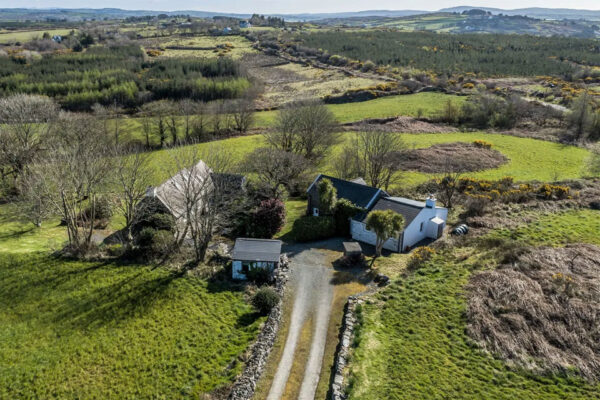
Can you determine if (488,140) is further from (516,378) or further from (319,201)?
(516,378)

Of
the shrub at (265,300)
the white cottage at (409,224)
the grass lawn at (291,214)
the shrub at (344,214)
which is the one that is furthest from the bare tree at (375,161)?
the shrub at (265,300)

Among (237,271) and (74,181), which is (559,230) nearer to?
(237,271)

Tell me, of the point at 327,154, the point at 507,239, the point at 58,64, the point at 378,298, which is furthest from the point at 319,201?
the point at 58,64

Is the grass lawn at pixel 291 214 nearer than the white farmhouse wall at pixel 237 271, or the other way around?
the white farmhouse wall at pixel 237 271

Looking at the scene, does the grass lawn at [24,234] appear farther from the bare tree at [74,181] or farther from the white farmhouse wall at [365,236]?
the white farmhouse wall at [365,236]

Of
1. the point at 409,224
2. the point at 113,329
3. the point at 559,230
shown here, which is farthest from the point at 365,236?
the point at 113,329

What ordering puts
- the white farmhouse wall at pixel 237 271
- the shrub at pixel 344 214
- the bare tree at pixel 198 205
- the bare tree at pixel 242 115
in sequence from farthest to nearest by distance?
the bare tree at pixel 242 115 < the shrub at pixel 344 214 < the bare tree at pixel 198 205 < the white farmhouse wall at pixel 237 271

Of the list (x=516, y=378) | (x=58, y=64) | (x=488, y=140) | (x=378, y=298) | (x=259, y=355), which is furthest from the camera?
(x=58, y=64)

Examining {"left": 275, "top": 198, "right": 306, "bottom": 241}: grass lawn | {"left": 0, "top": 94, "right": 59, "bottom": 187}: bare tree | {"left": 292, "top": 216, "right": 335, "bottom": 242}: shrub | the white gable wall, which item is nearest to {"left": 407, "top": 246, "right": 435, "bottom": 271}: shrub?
the white gable wall
